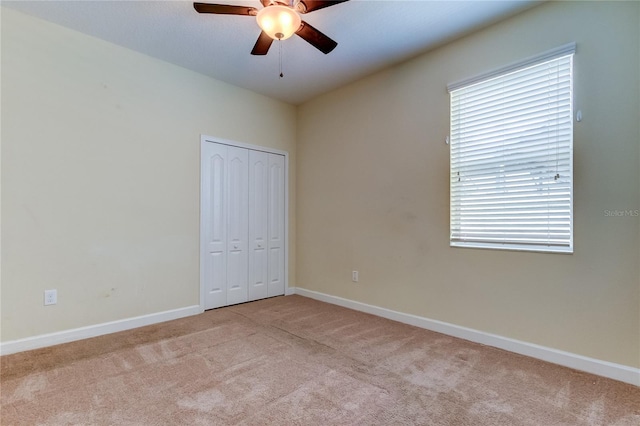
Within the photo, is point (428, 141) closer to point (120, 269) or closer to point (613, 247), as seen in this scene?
point (613, 247)

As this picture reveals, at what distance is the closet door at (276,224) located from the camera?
441 cm

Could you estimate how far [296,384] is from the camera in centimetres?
207

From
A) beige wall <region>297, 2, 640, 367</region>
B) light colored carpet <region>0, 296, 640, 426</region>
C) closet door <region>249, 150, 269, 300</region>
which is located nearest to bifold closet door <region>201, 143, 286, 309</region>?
closet door <region>249, 150, 269, 300</region>

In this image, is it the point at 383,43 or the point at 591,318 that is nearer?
the point at 591,318

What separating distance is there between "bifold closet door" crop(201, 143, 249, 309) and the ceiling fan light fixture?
80.8 inches

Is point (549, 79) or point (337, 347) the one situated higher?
point (549, 79)

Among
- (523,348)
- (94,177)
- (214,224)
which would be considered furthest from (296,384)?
(94,177)

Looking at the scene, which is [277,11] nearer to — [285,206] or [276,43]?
[276,43]

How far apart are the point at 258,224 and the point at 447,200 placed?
2443mm

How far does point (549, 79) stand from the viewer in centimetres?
243

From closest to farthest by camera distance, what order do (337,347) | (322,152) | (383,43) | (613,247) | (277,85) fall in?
(613,247) → (337,347) → (383,43) → (277,85) → (322,152)

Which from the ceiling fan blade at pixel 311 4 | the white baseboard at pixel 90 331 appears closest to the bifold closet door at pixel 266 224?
the white baseboard at pixel 90 331

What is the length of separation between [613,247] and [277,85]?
364 centimetres

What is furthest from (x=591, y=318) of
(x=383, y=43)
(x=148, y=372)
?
(x=148, y=372)
